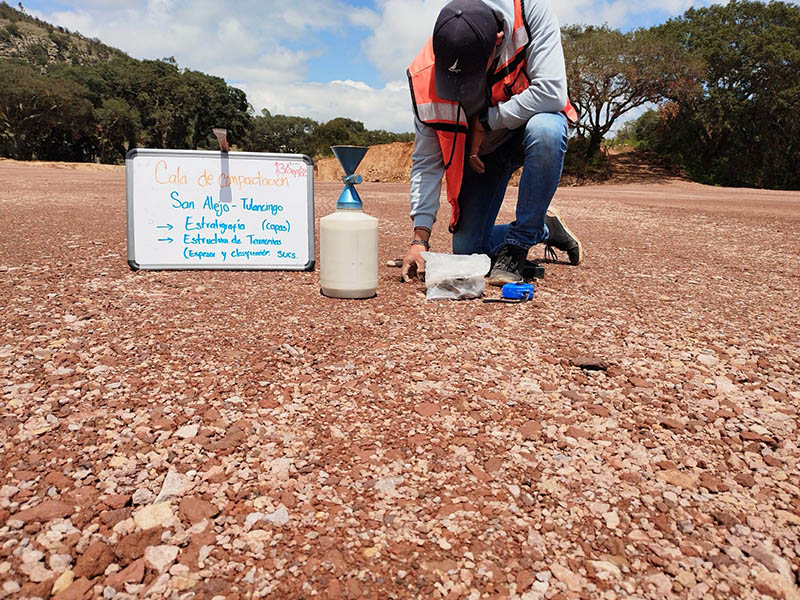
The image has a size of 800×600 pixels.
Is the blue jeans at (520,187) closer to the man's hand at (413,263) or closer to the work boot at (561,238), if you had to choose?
the work boot at (561,238)

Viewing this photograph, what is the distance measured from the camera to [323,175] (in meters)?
27.7

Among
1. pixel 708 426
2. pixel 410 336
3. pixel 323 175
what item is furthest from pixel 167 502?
pixel 323 175

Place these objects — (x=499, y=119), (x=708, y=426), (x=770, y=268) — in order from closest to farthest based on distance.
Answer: (x=708, y=426) → (x=499, y=119) → (x=770, y=268)

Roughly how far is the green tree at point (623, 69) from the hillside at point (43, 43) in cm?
9321

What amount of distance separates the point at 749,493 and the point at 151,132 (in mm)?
50014

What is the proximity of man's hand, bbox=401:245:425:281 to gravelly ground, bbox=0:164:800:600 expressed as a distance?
358 mm

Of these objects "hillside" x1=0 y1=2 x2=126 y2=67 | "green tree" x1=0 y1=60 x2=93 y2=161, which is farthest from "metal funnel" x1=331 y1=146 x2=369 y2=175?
"hillside" x1=0 y1=2 x2=126 y2=67

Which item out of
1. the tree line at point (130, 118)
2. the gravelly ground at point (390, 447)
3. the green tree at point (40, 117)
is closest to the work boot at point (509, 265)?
the gravelly ground at point (390, 447)

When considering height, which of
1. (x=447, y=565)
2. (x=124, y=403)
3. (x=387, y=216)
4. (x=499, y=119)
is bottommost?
(x=447, y=565)

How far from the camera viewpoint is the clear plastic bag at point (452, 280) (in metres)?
2.69

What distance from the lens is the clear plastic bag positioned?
106 inches

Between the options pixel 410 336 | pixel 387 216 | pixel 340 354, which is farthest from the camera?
pixel 387 216

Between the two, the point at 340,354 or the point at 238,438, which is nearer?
the point at 238,438

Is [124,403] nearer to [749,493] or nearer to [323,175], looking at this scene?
[749,493]
